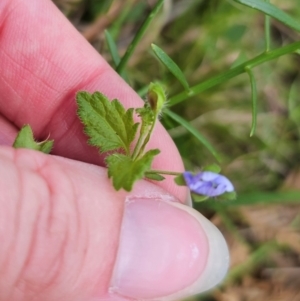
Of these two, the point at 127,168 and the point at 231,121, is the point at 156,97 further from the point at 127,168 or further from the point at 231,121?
the point at 231,121

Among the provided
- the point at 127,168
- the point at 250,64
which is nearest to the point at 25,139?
the point at 127,168

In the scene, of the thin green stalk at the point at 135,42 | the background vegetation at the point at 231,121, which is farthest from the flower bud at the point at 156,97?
the background vegetation at the point at 231,121

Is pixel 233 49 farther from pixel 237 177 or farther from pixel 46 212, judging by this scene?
pixel 46 212

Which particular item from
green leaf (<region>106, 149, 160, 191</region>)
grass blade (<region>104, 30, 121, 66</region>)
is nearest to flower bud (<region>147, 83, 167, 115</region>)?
green leaf (<region>106, 149, 160, 191</region>)

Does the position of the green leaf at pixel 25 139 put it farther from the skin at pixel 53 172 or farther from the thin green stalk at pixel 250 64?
the thin green stalk at pixel 250 64

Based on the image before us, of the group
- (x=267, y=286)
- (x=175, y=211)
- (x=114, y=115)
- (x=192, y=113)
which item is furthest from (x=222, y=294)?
(x=114, y=115)

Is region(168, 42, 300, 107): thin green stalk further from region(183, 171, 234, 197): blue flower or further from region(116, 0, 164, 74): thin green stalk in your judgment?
region(183, 171, 234, 197): blue flower
